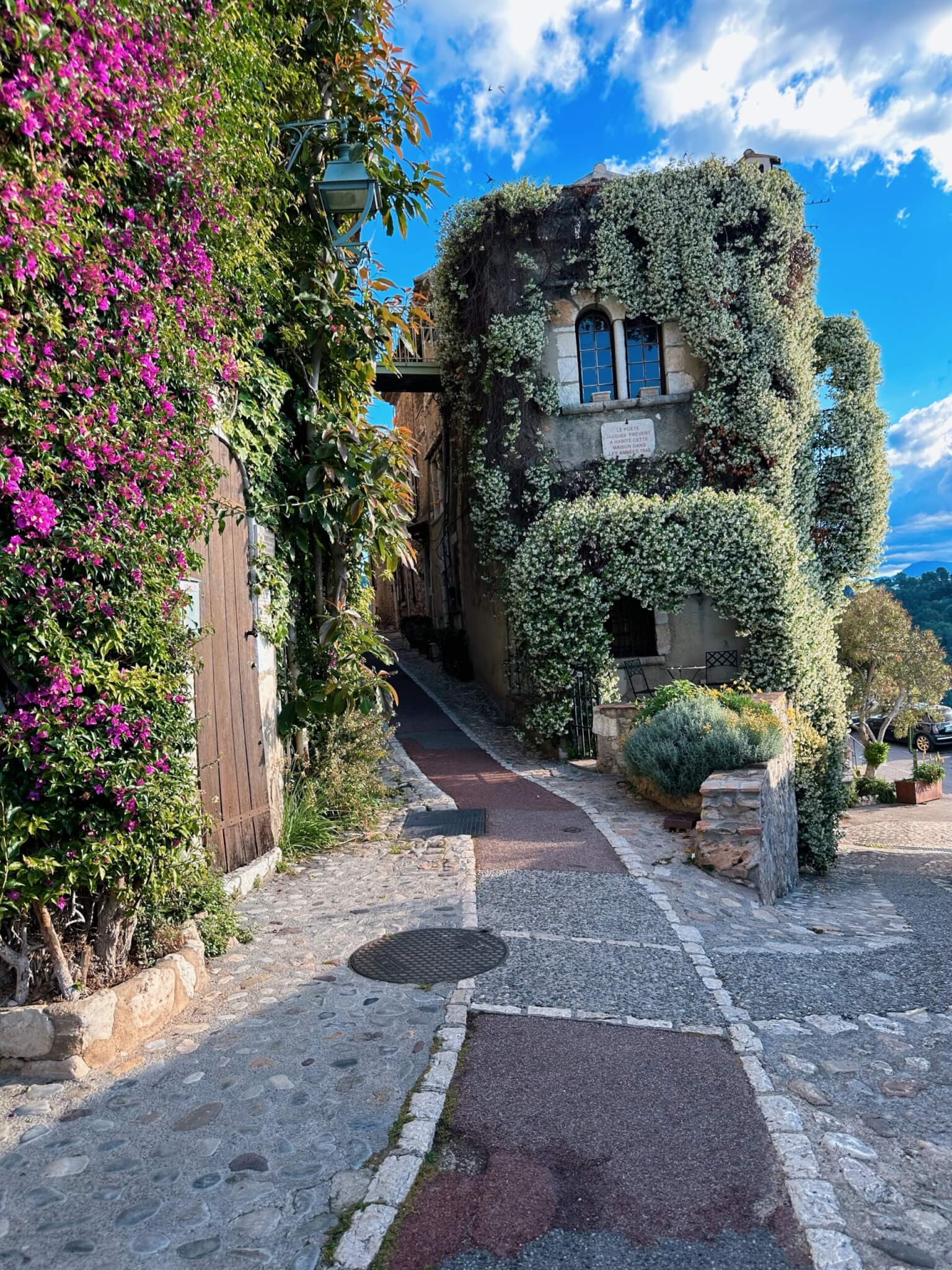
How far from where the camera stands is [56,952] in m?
3.19

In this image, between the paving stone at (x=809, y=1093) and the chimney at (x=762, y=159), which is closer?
the paving stone at (x=809, y=1093)

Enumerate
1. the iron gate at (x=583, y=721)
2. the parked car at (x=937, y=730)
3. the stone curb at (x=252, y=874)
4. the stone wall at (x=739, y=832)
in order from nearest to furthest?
the stone curb at (x=252, y=874) → the stone wall at (x=739, y=832) → the iron gate at (x=583, y=721) → the parked car at (x=937, y=730)

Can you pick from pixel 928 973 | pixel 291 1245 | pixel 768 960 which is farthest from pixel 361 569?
pixel 291 1245

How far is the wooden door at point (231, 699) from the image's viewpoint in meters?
5.02

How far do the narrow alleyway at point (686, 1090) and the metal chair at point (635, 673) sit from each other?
749 cm

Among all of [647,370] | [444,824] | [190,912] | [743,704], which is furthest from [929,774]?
[190,912]

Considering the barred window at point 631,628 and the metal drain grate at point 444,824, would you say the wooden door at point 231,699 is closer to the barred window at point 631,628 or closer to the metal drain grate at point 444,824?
the metal drain grate at point 444,824

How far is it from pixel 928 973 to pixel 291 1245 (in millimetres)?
3713

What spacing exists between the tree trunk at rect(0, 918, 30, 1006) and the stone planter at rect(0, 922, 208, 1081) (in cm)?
5

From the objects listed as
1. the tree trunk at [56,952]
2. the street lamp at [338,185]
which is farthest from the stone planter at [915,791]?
the tree trunk at [56,952]

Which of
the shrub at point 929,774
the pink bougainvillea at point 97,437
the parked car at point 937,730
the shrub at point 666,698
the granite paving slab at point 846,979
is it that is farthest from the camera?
the parked car at point 937,730

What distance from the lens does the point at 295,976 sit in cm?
405

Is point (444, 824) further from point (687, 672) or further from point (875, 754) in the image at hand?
point (875, 754)

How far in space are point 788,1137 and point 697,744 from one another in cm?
507
